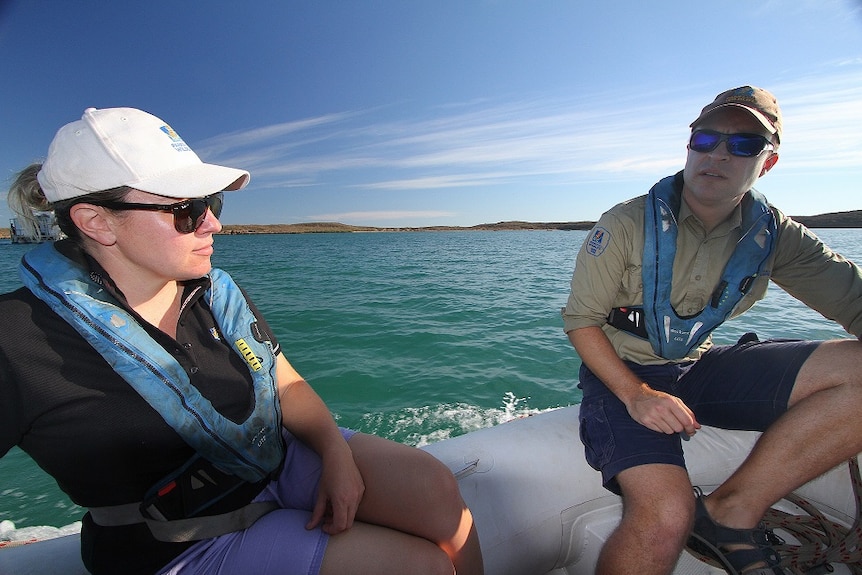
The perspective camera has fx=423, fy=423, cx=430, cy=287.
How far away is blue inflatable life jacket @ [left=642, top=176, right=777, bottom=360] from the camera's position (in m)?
1.92

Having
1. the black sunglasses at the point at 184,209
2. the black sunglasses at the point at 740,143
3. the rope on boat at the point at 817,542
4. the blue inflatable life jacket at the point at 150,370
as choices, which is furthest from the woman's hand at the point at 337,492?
the black sunglasses at the point at 740,143

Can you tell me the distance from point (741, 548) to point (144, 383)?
78.9 inches

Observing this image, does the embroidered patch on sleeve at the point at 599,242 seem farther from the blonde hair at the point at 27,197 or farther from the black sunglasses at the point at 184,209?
the blonde hair at the point at 27,197

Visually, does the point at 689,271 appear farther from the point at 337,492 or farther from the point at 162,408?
the point at 162,408

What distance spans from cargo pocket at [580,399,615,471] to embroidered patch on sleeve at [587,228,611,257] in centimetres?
66

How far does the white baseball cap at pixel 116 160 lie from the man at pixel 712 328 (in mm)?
1612

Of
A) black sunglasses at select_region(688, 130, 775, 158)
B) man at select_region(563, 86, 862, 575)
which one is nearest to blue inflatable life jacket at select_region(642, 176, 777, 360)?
man at select_region(563, 86, 862, 575)

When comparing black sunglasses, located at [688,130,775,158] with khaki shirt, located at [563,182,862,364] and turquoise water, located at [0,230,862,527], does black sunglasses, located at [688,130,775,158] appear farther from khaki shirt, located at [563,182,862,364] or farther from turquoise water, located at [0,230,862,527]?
turquoise water, located at [0,230,862,527]

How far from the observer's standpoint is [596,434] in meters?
1.75

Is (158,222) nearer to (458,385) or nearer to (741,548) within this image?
(741,548)

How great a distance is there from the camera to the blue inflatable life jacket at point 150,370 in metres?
1.14

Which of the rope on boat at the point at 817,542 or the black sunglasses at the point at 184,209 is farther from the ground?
the black sunglasses at the point at 184,209

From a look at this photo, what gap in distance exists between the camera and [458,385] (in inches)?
210

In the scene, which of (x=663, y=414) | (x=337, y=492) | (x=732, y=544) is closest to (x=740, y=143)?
(x=663, y=414)
